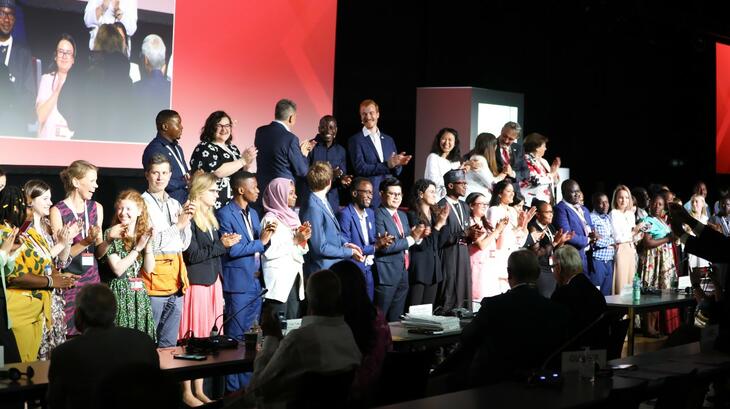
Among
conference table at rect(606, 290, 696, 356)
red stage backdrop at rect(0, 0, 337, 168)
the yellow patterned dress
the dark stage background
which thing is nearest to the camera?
the yellow patterned dress

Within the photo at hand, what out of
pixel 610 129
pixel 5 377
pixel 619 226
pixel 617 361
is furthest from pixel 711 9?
pixel 5 377

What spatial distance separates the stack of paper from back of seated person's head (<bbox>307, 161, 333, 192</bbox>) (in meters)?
1.55

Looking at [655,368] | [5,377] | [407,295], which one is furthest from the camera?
[407,295]

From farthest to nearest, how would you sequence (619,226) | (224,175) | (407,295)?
(619,226) → (407,295) → (224,175)

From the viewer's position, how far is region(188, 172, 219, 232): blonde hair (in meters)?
6.43

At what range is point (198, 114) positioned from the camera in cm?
845

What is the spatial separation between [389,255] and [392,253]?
3cm

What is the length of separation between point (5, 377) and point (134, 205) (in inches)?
76.7

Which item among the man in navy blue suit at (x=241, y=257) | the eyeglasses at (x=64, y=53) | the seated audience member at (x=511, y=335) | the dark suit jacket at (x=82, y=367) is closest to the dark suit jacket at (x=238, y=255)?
the man in navy blue suit at (x=241, y=257)

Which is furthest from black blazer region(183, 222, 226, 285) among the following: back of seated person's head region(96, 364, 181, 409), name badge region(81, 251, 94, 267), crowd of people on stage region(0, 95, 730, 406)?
back of seated person's head region(96, 364, 181, 409)

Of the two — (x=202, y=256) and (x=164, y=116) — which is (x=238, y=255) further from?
(x=164, y=116)

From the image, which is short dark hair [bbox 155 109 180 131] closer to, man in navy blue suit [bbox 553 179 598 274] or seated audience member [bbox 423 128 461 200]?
seated audience member [bbox 423 128 461 200]

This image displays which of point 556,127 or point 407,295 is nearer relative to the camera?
point 407,295

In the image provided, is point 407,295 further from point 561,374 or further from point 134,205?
point 561,374
